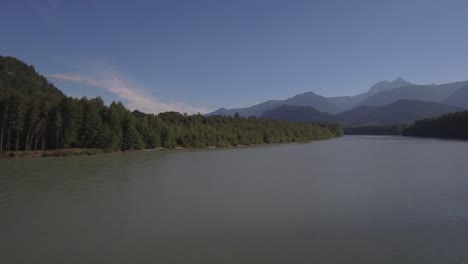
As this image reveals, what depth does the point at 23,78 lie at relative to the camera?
168500mm

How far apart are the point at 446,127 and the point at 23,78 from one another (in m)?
193

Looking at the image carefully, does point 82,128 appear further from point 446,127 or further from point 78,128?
point 446,127

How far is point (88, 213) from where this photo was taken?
18922 mm

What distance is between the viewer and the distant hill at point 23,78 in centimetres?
15438

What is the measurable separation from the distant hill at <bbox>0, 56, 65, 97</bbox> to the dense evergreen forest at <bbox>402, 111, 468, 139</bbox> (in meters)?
167

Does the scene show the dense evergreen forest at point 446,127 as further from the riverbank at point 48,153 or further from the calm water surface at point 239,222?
the riverbank at point 48,153

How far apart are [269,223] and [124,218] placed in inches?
295

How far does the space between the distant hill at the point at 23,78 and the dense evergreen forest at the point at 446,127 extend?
167m

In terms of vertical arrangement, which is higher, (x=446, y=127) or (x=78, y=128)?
(x=446, y=127)

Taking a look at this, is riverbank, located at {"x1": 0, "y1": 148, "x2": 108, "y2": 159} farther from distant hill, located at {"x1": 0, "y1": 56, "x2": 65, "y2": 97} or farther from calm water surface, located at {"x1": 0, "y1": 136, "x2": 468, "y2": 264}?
distant hill, located at {"x1": 0, "y1": 56, "x2": 65, "y2": 97}

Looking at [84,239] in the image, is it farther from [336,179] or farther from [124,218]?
[336,179]

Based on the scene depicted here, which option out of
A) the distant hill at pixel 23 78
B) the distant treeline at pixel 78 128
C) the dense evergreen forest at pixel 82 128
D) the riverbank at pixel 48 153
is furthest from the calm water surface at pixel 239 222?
the distant hill at pixel 23 78

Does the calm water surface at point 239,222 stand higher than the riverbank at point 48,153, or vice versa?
the riverbank at point 48,153

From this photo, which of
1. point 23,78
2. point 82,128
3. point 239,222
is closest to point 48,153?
point 82,128
